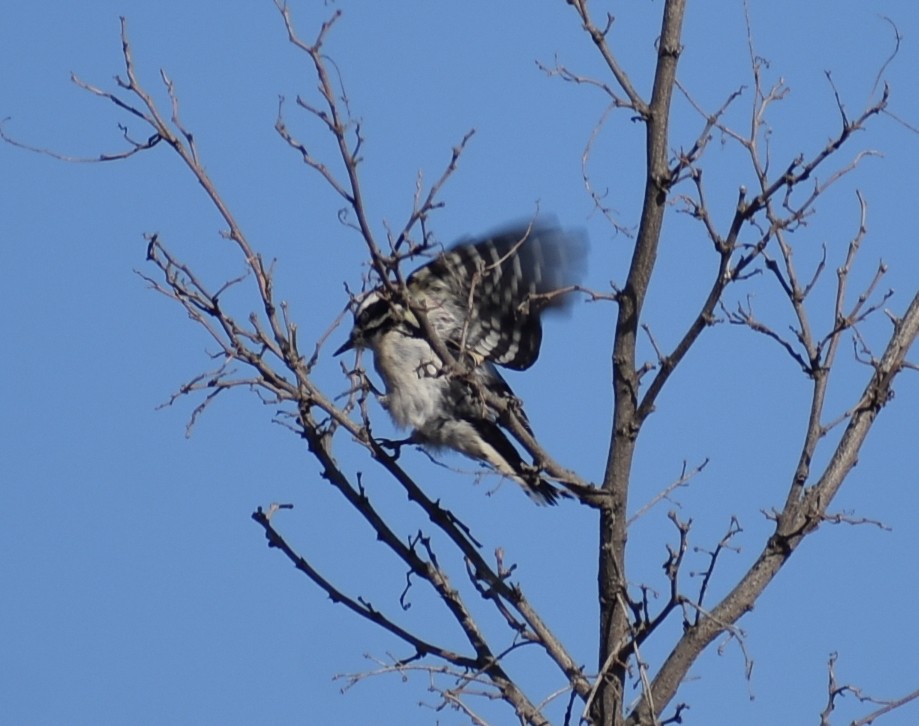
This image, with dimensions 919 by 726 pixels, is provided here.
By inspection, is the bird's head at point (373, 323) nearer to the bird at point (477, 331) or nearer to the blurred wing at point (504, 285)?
the bird at point (477, 331)

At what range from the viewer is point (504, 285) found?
5.32m

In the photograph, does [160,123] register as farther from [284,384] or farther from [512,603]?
[512,603]

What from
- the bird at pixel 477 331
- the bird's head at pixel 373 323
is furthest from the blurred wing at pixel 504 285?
the bird's head at pixel 373 323

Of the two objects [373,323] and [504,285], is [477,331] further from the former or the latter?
[373,323]

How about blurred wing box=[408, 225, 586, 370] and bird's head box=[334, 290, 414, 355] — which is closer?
blurred wing box=[408, 225, 586, 370]

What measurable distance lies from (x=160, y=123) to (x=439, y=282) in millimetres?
2128

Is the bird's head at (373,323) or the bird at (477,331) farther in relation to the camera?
the bird's head at (373,323)

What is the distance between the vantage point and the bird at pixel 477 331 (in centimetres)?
508

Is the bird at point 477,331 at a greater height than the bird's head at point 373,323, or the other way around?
the bird's head at point 373,323

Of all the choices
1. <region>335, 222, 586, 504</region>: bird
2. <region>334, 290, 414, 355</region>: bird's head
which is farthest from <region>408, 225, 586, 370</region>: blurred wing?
<region>334, 290, 414, 355</region>: bird's head

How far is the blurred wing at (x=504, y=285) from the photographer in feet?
16.7

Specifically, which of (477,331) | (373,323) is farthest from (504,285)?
(373,323)

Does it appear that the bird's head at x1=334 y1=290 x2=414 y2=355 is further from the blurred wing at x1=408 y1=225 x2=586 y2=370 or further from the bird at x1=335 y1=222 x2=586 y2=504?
the blurred wing at x1=408 y1=225 x2=586 y2=370

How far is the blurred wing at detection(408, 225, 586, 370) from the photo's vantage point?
509 centimetres
